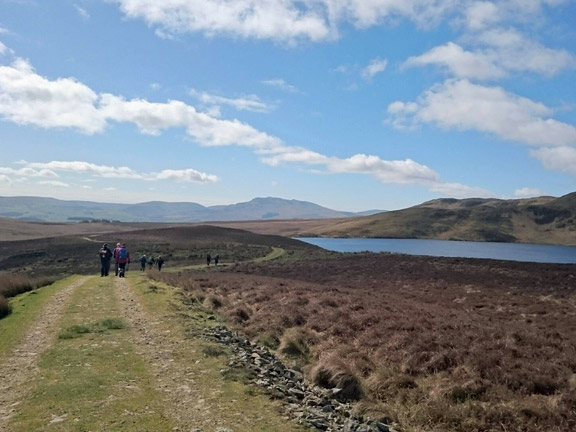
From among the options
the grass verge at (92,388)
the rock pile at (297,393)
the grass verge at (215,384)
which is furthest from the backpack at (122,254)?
the rock pile at (297,393)

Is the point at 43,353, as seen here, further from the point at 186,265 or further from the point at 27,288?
the point at 186,265

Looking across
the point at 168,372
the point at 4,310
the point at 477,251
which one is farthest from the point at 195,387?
the point at 477,251

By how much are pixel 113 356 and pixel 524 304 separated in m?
25.7

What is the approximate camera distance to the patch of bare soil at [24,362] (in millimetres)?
8816

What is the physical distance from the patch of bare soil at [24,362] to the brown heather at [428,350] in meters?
7.16

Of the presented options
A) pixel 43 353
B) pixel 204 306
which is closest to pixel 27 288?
pixel 204 306

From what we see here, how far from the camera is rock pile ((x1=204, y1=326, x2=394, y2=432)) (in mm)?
9289

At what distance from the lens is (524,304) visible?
2872cm

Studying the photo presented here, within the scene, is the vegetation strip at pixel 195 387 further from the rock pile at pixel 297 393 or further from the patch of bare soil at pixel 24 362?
the patch of bare soil at pixel 24 362

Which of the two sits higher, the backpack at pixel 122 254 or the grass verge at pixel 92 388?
the backpack at pixel 122 254

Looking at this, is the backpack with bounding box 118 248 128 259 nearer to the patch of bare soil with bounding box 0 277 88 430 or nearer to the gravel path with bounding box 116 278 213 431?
the patch of bare soil with bounding box 0 277 88 430

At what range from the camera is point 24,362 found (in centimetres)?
1147

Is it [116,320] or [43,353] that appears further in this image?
[116,320]

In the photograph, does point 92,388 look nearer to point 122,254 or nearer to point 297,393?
point 297,393
